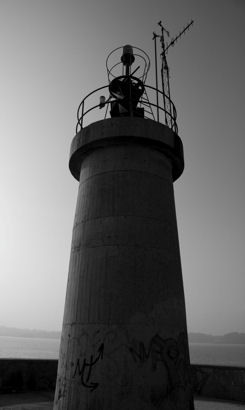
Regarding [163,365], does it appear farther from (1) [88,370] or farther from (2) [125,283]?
(2) [125,283]

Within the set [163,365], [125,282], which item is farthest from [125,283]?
[163,365]

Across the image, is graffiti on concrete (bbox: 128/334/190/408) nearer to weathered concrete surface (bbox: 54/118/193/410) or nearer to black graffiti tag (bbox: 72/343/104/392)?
weathered concrete surface (bbox: 54/118/193/410)

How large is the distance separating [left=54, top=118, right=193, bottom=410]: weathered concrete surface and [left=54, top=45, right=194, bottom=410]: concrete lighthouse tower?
2 centimetres

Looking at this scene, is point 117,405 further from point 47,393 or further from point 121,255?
point 47,393

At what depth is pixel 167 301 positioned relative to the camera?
6520 millimetres

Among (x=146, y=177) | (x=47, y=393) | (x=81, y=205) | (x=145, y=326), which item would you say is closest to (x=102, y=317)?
(x=145, y=326)

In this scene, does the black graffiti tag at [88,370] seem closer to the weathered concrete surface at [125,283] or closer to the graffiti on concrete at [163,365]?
the weathered concrete surface at [125,283]

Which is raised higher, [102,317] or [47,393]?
[102,317]

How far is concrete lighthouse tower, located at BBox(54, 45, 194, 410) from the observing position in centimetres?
586

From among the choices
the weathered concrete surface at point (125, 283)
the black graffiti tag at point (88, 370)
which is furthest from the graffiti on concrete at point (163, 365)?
the black graffiti tag at point (88, 370)

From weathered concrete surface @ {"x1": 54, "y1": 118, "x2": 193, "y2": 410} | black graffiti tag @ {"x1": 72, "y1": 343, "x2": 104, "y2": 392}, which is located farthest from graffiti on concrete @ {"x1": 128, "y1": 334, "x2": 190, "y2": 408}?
black graffiti tag @ {"x1": 72, "y1": 343, "x2": 104, "y2": 392}

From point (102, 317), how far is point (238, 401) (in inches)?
359

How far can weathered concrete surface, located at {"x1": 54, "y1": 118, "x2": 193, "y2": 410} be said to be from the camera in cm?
586

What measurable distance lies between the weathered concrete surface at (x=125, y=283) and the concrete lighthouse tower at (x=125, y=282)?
0.06ft
